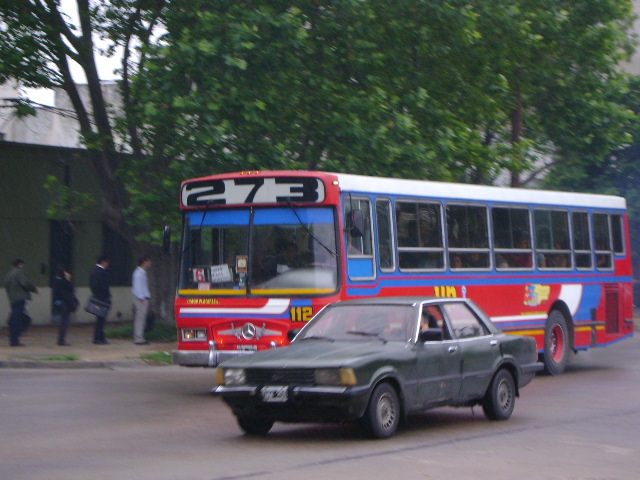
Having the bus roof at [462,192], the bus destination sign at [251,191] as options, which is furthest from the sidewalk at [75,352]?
the bus roof at [462,192]

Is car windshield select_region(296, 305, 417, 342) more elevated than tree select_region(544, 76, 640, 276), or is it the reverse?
tree select_region(544, 76, 640, 276)

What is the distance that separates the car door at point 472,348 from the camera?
10.5m

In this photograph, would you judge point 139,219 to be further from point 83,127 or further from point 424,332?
point 424,332

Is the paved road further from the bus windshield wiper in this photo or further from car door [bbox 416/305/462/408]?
the bus windshield wiper

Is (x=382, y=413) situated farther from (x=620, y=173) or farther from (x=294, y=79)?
(x=620, y=173)

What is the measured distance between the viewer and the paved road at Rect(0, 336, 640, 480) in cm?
795

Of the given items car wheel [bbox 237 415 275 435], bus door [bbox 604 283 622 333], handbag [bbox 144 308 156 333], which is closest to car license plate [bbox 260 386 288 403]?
car wheel [bbox 237 415 275 435]

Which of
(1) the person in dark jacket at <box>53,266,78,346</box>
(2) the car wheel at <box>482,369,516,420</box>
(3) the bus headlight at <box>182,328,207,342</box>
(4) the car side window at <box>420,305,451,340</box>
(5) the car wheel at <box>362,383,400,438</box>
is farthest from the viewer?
(1) the person in dark jacket at <box>53,266,78,346</box>

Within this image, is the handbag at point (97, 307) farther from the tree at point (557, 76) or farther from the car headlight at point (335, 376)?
the car headlight at point (335, 376)

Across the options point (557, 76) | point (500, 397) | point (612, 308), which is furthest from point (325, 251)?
point (557, 76)

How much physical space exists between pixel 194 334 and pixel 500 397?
14.4 feet

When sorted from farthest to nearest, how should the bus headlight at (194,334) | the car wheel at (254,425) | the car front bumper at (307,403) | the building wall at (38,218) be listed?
the building wall at (38,218)
the bus headlight at (194,334)
the car wheel at (254,425)
the car front bumper at (307,403)

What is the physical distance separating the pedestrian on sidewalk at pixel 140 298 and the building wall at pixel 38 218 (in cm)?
666

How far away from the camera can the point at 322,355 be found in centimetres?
931
